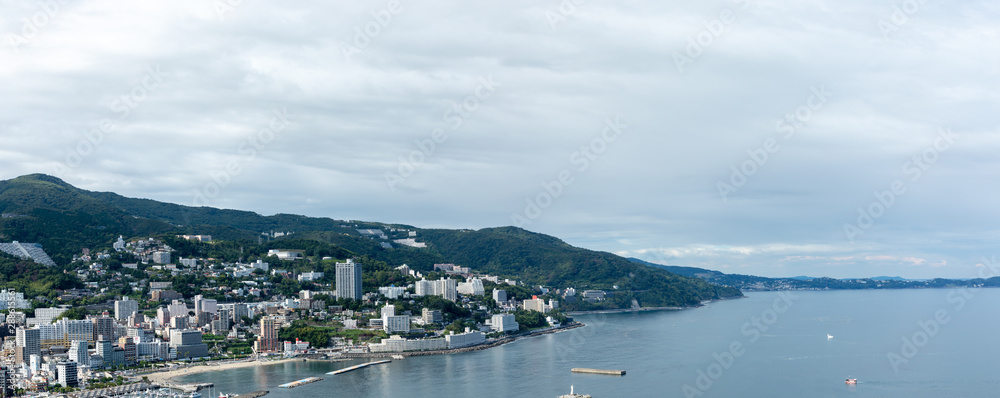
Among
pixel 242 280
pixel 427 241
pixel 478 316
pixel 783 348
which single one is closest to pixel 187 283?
pixel 242 280

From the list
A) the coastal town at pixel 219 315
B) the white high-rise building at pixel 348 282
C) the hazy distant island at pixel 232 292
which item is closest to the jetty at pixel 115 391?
the coastal town at pixel 219 315

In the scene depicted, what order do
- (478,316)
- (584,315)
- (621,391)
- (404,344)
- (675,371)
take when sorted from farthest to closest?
(584,315)
(478,316)
(404,344)
(675,371)
(621,391)

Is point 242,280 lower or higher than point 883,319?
higher

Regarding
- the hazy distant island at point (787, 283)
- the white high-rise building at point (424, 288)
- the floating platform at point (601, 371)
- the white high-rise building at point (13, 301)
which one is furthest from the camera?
the hazy distant island at point (787, 283)

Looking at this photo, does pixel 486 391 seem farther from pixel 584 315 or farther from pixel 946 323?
pixel 584 315

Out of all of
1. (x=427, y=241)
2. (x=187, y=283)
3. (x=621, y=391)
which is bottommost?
(x=621, y=391)

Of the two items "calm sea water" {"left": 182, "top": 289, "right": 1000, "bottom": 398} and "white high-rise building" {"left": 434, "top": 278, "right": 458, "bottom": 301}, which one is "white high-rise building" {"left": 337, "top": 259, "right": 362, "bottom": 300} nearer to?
"white high-rise building" {"left": 434, "top": 278, "right": 458, "bottom": 301}

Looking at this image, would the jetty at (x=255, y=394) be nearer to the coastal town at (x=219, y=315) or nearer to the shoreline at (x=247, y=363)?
the shoreline at (x=247, y=363)
